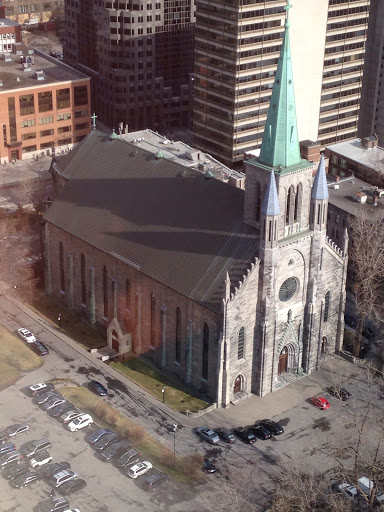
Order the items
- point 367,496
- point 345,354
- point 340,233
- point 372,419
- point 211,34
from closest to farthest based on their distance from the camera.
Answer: point 367,496, point 372,419, point 345,354, point 340,233, point 211,34

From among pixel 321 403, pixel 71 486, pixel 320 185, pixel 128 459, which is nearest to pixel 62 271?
pixel 128 459

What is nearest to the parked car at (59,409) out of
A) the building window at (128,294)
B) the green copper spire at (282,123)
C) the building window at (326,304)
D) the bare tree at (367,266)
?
the building window at (128,294)

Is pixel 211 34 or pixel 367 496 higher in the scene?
pixel 211 34

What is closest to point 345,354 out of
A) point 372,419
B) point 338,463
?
point 372,419

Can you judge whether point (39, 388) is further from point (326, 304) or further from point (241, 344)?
point (326, 304)

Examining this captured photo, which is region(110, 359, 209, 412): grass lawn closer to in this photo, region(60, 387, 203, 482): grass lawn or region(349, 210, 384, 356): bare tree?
region(60, 387, 203, 482): grass lawn

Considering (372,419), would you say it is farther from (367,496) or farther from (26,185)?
(26,185)

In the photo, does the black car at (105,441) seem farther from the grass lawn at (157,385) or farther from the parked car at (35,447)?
the grass lawn at (157,385)
